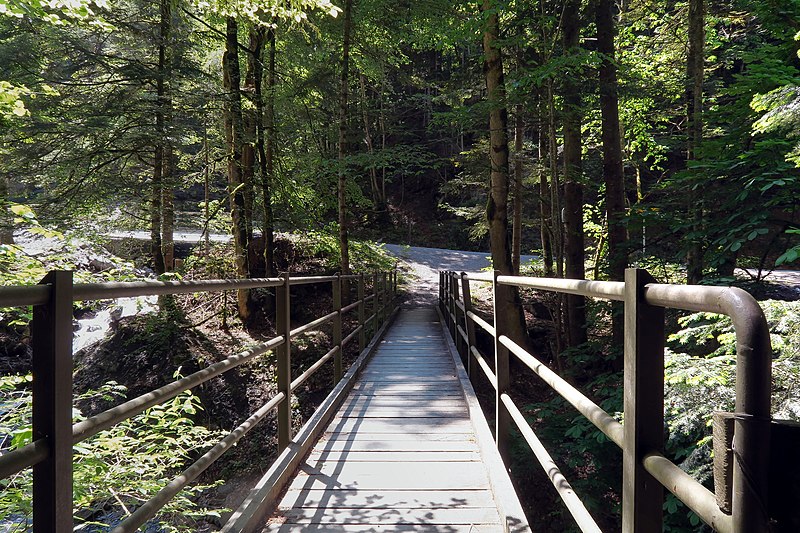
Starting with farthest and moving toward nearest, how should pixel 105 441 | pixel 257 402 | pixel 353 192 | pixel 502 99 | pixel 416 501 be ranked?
pixel 353 192 < pixel 257 402 < pixel 502 99 < pixel 105 441 < pixel 416 501

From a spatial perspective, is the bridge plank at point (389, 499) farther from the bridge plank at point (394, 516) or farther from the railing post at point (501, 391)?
the railing post at point (501, 391)

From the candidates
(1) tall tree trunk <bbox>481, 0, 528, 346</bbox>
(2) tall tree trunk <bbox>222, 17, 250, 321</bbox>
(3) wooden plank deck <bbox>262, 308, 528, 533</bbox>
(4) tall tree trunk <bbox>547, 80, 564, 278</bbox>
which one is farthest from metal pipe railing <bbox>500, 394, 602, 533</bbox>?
(2) tall tree trunk <bbox>222, 17, 250, 321</bbox>

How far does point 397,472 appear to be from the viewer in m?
3.14

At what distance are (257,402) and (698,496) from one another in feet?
28.4

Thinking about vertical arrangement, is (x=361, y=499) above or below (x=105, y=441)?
below

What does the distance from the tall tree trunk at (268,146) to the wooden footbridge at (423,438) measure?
5.94 m

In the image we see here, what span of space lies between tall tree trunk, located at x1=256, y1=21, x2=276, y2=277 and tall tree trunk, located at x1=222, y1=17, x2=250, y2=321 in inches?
18.4

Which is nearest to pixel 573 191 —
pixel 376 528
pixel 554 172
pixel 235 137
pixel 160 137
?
pixel 554 172

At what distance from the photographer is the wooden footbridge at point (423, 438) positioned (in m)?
0.77

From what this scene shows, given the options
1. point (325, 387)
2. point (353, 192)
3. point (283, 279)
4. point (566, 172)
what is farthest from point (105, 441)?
point (353, 192)

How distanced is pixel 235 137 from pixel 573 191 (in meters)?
6.59

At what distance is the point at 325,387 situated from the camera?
9.55 m

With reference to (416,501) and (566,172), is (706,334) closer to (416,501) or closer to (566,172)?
(416,501)

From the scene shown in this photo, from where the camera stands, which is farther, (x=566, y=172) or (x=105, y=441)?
(x=566, y=172)
